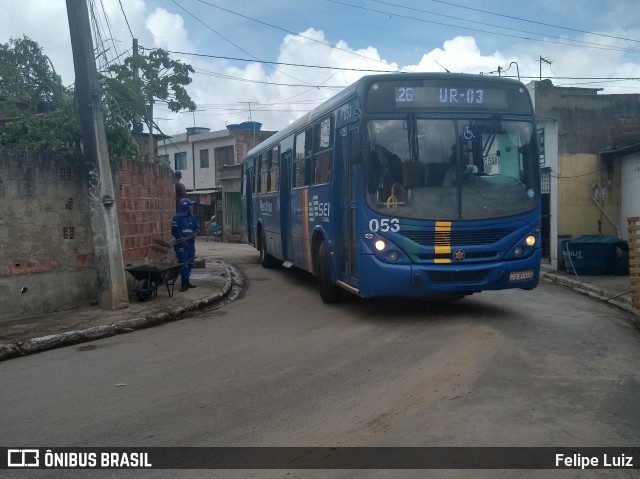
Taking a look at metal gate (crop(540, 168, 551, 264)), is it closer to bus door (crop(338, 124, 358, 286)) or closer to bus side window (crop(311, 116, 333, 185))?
bus side window (crop(311, 116, 333, 185))

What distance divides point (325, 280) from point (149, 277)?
304 cm

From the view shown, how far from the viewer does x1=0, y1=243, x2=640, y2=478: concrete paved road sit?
457 cm

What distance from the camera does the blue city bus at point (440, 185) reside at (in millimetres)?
8148

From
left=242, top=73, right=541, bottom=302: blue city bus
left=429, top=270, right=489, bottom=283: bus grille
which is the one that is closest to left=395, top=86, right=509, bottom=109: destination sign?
left=242, top=73, right=541, bottom=302: blue city bus

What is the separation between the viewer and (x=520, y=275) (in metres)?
8.47

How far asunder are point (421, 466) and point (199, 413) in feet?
6.62

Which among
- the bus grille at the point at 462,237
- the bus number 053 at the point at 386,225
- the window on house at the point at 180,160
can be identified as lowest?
the bus grille at the point at 462,237

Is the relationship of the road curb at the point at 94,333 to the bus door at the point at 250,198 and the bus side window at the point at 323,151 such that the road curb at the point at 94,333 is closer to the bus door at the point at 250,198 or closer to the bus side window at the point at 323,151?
the bus side window at the point at 323,151

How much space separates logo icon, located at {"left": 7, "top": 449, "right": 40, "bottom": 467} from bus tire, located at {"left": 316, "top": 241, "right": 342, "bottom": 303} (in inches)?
242

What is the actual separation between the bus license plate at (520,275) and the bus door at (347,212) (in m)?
2.18

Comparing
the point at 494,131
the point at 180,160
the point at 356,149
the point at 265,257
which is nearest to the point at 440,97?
the point at 494,131

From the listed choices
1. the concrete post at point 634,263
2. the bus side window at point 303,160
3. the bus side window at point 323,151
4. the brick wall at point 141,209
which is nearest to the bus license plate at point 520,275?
the concrete post at point 634,263

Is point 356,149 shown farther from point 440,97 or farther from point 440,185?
point 440,97

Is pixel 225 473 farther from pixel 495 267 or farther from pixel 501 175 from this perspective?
pixel 501 175
